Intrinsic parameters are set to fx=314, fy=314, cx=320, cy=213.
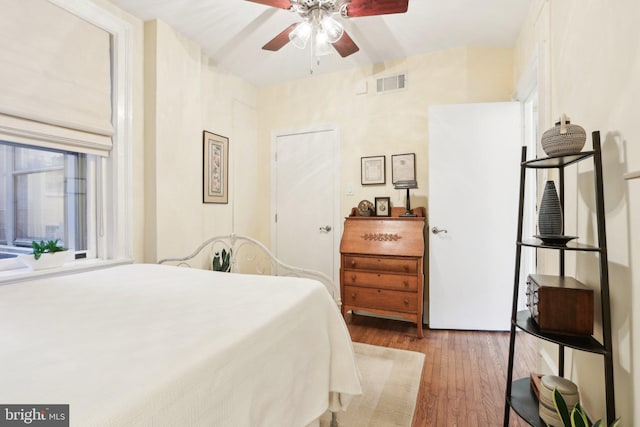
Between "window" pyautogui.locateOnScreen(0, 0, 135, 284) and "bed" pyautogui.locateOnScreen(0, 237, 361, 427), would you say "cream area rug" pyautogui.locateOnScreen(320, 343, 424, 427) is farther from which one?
"window" pyautogui.locateOnScreen(0, 0, 135, 284)

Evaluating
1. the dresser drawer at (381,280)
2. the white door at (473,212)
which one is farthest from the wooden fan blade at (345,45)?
the dresser drawer at (381,280)

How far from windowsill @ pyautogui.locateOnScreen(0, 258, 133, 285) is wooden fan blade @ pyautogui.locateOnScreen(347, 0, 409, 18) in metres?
2.45

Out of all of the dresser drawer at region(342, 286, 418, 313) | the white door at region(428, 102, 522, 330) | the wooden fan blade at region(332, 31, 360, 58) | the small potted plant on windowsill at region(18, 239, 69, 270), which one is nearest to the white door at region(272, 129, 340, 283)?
the dresser drawer at region(342, 286, 418, 313)

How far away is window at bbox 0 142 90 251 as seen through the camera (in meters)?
2.00

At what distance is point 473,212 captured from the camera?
295 cm

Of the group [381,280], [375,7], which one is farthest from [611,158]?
[381,280]

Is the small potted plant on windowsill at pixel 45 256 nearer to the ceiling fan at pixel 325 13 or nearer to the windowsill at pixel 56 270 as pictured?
the windowsill at pixel 56 270

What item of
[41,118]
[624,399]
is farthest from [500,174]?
[41,118]

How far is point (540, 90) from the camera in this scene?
2094 mm

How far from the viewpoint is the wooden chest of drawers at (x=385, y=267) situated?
2863 millimetres

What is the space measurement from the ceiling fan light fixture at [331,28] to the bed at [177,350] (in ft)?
5.35

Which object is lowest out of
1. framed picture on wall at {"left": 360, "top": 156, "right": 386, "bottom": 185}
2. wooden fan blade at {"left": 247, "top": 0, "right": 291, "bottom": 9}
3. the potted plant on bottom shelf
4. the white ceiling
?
the potted plant on bottom shelf

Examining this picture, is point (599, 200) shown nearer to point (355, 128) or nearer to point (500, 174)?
point (500, 174)

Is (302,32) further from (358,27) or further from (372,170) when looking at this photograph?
(372,170)
